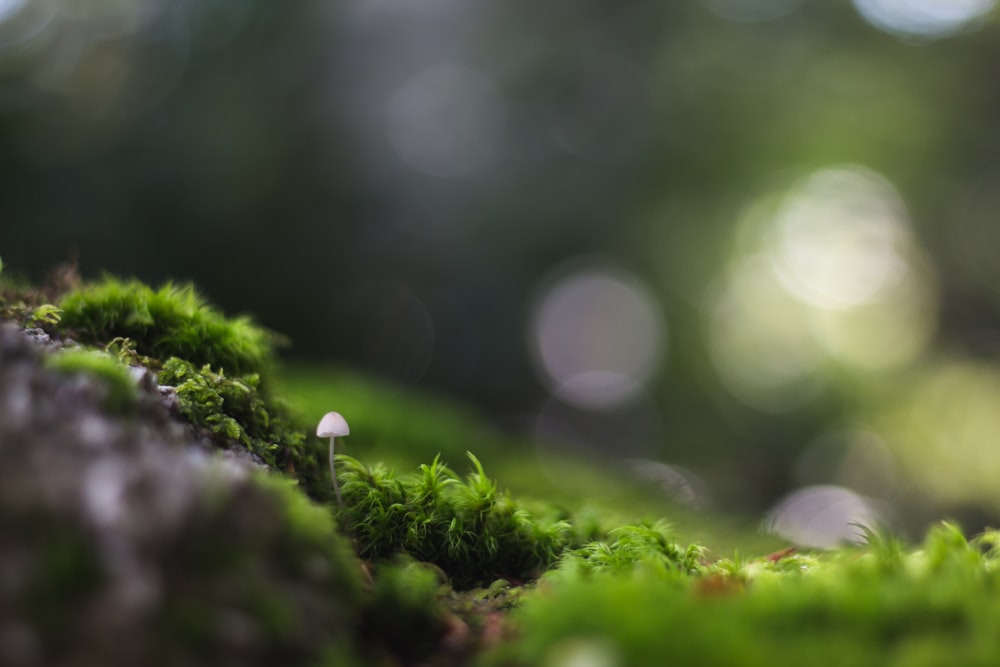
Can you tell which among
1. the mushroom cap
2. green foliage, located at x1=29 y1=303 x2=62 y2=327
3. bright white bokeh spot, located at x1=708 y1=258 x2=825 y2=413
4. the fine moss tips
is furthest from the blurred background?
the mushroom cap

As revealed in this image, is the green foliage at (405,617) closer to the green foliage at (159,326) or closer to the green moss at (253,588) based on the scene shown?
the green moss at (253,588)

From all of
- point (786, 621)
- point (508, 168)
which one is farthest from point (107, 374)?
point (508, 168)

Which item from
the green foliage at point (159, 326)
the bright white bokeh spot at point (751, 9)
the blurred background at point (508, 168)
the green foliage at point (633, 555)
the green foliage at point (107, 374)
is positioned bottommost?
the green foliage at point (633, 555)

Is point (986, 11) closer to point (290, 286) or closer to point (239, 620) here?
point (290, 286)

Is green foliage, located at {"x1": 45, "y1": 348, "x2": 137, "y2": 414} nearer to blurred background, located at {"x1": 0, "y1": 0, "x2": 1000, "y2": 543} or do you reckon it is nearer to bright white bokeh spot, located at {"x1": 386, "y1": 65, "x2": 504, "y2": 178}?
blurred background, located at {"x1": 0, "y1": 0, "x2": 1000, "y2": 543}

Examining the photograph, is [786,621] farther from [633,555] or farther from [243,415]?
[243,415]

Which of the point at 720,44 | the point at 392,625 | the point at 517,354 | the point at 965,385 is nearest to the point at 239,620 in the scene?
the point at 392,625

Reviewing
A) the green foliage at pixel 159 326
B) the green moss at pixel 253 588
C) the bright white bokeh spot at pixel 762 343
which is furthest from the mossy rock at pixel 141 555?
the bright white bokeh spot at pixel 762 343
